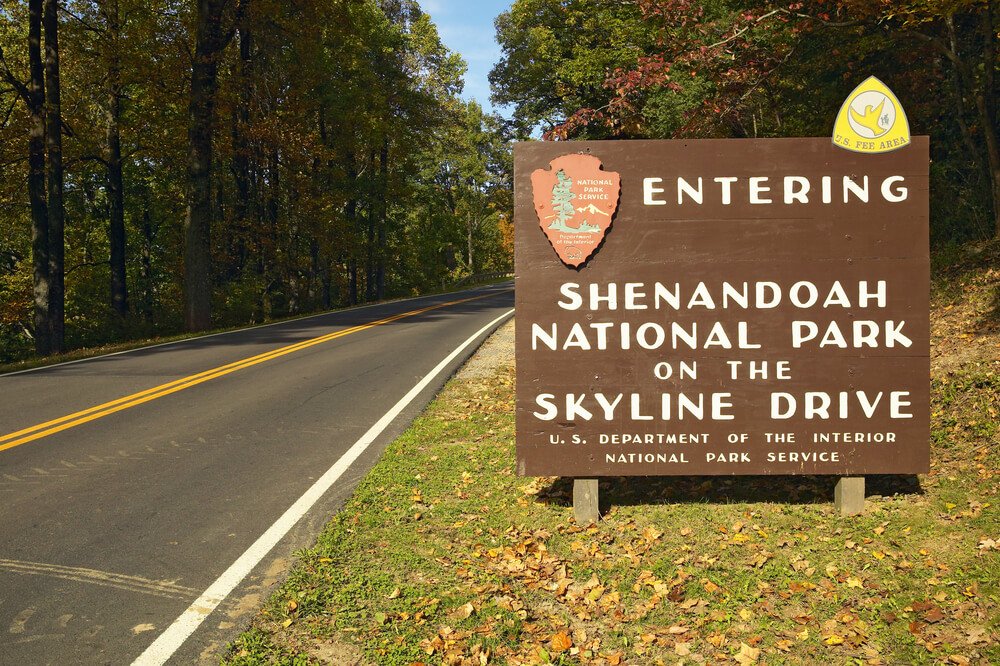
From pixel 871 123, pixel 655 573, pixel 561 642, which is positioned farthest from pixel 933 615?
pixel 871 123

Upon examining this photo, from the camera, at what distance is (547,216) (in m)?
5.42

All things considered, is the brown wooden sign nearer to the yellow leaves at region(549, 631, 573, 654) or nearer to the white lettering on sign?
the white lettering on sign

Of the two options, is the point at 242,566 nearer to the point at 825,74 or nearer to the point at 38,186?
the point at 825,74

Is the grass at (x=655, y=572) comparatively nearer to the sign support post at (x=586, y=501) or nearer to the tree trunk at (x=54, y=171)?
the sign support post at (x=586, y=501)

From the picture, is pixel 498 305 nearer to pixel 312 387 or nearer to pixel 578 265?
pixel 312 387

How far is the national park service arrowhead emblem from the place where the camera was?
5387 millimetres

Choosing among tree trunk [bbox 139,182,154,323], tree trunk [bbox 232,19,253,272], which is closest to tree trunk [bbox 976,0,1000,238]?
tree trunk [bbox 232,19,253,272]

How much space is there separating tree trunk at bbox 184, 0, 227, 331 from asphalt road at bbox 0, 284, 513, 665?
29.6 feet

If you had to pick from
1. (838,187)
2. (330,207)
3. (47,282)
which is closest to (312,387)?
(838,187)

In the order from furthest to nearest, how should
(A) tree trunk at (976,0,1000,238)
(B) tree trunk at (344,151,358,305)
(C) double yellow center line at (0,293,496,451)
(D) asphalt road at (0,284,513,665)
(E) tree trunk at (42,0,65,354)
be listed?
(B) tree trunk at (344,151,358,305), (E) tree trunk at (42,0,65,354), (A) tree trunk at (976,0,1000,238), (C) double yellow center line at (0,293,496,451), (D) asphalt road at (0,284,513,665)

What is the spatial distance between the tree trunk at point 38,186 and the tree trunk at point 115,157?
473 centimetres

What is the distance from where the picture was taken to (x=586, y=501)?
566 centimetres

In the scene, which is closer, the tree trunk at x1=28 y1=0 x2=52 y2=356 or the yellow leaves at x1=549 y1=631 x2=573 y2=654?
the yellow leaves at x1=549 y1=631 x2=573 y2=654

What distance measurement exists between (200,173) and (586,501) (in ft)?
69.0
